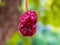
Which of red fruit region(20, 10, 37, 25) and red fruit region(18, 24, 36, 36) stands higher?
red fruit region(20, 10, 37, 25)

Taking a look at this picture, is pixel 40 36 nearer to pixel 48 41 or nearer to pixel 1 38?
pixel 48 41

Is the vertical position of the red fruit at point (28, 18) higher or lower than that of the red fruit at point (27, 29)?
higher

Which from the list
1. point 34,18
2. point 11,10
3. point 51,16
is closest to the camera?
point 34,18

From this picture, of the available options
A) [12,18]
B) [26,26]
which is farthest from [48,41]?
[26,26]

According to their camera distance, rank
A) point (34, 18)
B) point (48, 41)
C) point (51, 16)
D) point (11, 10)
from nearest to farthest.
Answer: point (34, 18) → point (11, 10) → point (51, 16) → point (48, 41)

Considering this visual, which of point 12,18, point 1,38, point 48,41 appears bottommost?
point 48,41

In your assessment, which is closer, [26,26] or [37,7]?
[26,26]

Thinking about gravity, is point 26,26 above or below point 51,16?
above

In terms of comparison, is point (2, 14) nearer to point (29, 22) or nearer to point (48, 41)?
point (29, 22)
